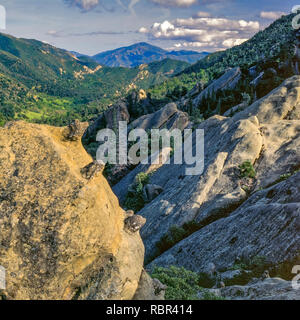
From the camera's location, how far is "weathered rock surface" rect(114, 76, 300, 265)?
27000 millimetres

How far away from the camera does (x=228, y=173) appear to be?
96.5 ft

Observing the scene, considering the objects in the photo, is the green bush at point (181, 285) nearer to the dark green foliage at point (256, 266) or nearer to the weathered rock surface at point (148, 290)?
the weathered rock surface at point (148, 290)

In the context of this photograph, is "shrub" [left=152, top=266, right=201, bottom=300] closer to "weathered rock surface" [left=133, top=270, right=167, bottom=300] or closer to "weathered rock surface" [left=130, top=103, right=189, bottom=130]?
"weathered rock surface" [left=133, top=270, right=167, bottom=300]

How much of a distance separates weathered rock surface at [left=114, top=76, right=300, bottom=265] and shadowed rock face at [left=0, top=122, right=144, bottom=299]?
1346 centimetres

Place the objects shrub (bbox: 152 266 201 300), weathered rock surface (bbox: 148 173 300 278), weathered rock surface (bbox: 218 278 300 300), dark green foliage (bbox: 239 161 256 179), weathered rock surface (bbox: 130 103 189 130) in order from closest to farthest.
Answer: weathered rock surface (bbox: 218 278 300 300) → shrub (bbox: 152 266 201 300) → weathered rock surface (bbox: 148 173 300 278) → dark green foliage (bbox: 239 161 256 179) → weathered rock surface (bbox: 130 103 189 130)

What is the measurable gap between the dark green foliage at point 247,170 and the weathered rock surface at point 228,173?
0.49m

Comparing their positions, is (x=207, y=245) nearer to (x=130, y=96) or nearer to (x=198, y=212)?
(x=198, y=212)

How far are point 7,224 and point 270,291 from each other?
12.7 metres

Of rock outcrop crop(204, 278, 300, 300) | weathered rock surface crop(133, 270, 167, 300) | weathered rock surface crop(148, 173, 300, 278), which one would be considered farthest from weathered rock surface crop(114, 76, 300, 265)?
weathered rock surface crop(133, 270, 167, 300)

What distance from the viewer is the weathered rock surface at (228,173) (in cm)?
2700

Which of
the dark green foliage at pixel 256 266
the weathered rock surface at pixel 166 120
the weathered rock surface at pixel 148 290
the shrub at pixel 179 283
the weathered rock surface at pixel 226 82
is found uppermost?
the weathered rock surface at pixel 226 82

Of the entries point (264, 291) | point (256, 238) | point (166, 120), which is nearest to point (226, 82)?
point (166, 120)

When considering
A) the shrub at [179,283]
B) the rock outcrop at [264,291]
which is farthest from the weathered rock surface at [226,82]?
the rock outcrop at [264,291]

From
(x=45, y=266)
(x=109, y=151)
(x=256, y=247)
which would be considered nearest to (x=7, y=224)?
(x=45, y=266)
